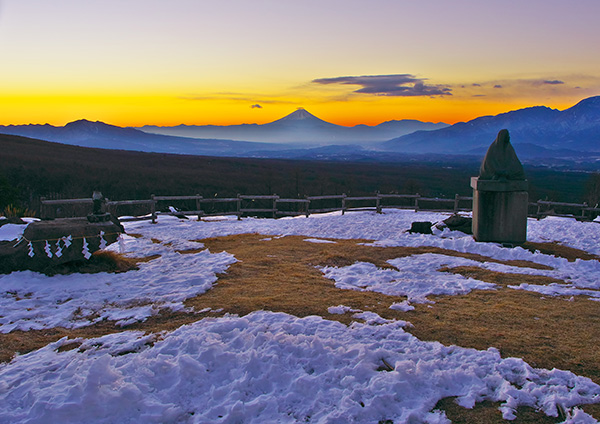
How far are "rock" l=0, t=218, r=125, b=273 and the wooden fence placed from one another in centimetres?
639

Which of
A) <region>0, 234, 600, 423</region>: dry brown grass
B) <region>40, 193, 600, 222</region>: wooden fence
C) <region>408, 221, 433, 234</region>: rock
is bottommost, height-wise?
<region>40, 193, 600, 222</region>: wooden fence

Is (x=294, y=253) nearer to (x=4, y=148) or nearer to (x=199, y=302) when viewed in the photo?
(x=199, y=302)

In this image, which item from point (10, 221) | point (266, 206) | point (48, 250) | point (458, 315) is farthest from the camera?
point (266, 206)

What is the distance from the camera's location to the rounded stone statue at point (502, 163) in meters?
10.9

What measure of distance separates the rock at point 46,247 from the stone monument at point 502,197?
380 inches

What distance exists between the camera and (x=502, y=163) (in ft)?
36.0

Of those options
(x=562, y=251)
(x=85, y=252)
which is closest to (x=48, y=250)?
(x=85, y=252)

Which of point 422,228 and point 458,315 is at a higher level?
point 458,315

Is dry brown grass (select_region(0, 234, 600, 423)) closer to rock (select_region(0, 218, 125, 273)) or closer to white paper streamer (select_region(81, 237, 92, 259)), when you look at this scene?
white paper streamer (select_region(81, 237, 92, 259))

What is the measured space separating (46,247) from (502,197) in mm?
10819

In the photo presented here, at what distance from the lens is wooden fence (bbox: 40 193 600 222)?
55.8 ft

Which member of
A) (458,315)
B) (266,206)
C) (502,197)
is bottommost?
(266,206)

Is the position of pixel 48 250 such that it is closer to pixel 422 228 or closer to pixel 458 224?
pixel 422 228

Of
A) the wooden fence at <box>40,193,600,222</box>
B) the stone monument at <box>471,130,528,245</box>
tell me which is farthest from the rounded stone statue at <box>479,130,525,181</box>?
the wooden fence at <box>40,193,600,222</box>
